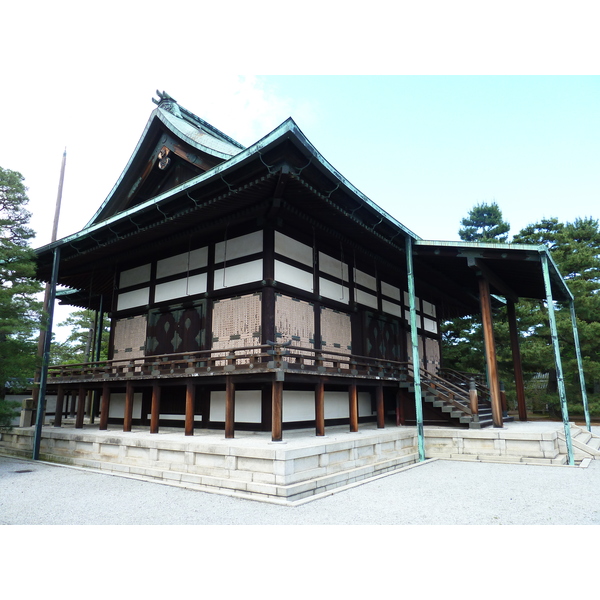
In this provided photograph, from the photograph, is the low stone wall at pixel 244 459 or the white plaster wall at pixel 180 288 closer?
the low stone wall at pixel 244 459

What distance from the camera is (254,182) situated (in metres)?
9.27

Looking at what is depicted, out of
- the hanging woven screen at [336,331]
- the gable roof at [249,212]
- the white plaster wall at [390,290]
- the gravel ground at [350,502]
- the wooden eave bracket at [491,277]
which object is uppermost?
the gable roof at [249,212]

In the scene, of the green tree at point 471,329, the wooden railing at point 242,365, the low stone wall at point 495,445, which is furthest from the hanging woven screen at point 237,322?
the green tree at point 471,329

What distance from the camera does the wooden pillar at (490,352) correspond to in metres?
12.0

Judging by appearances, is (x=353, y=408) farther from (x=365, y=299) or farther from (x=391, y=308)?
(x=391, y=308)

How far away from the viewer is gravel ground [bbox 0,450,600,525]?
589 cm

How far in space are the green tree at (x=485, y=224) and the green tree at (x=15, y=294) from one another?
24.3m

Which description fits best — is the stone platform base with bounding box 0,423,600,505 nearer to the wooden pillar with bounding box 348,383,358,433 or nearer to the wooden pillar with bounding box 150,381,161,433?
the wooden pillar with bounding box 150,381,161,433

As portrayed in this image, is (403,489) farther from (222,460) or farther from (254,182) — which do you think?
(254,182)

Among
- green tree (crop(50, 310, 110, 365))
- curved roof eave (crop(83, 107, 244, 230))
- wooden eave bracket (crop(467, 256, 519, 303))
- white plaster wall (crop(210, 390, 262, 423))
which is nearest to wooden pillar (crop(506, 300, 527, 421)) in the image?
wooden eave bracket (crop(467, 256, 519, 303))

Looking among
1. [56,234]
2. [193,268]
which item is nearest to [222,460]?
[193,268]

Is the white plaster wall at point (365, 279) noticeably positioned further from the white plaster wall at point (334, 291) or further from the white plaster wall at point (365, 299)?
the white plaster wall at point (334, 291)

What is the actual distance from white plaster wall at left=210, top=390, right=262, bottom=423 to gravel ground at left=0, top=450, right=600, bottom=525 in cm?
293

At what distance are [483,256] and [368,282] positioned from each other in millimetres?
4047
